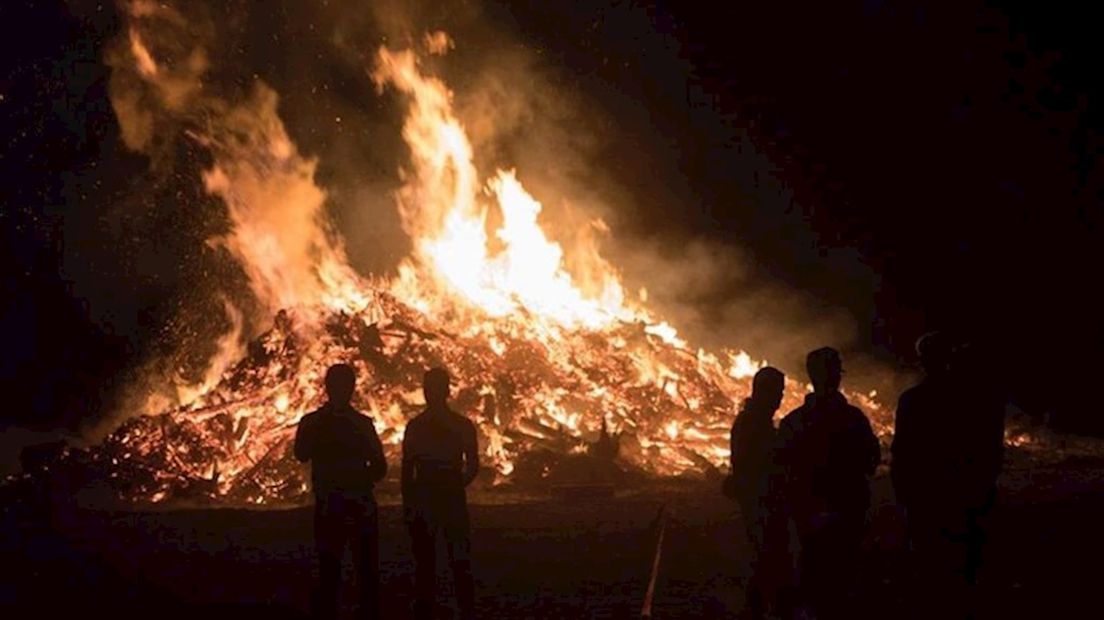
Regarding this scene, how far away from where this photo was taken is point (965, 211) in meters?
30.5

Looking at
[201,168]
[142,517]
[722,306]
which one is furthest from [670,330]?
[142,517]

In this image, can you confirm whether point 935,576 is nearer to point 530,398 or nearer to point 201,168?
point 530,398

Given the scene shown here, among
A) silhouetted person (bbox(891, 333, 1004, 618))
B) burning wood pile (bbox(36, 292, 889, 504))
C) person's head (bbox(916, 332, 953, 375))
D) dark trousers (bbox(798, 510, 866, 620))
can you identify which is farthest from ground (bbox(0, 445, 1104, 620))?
burning wood pile (bbox(36, 292, 889, 504))

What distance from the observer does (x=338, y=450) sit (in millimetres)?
6672

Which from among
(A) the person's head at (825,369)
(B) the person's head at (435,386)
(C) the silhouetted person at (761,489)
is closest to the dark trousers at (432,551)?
(B) the person's head at (435,386)

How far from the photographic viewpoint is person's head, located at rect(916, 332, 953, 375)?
16.1 feet

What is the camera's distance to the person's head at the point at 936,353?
4.91 meters

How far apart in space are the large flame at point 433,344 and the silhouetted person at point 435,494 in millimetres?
12416

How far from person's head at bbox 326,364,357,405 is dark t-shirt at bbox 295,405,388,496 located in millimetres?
95

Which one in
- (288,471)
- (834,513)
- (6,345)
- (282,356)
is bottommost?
(834,513)

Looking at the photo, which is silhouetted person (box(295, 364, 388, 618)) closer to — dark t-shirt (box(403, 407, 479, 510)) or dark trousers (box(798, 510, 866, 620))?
dark t-shirt (box(403, 407, 479, 510))

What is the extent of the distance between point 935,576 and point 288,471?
1645cm

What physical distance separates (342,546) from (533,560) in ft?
14.3

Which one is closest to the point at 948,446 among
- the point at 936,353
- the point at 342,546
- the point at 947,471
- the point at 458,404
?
the point at 947,471
